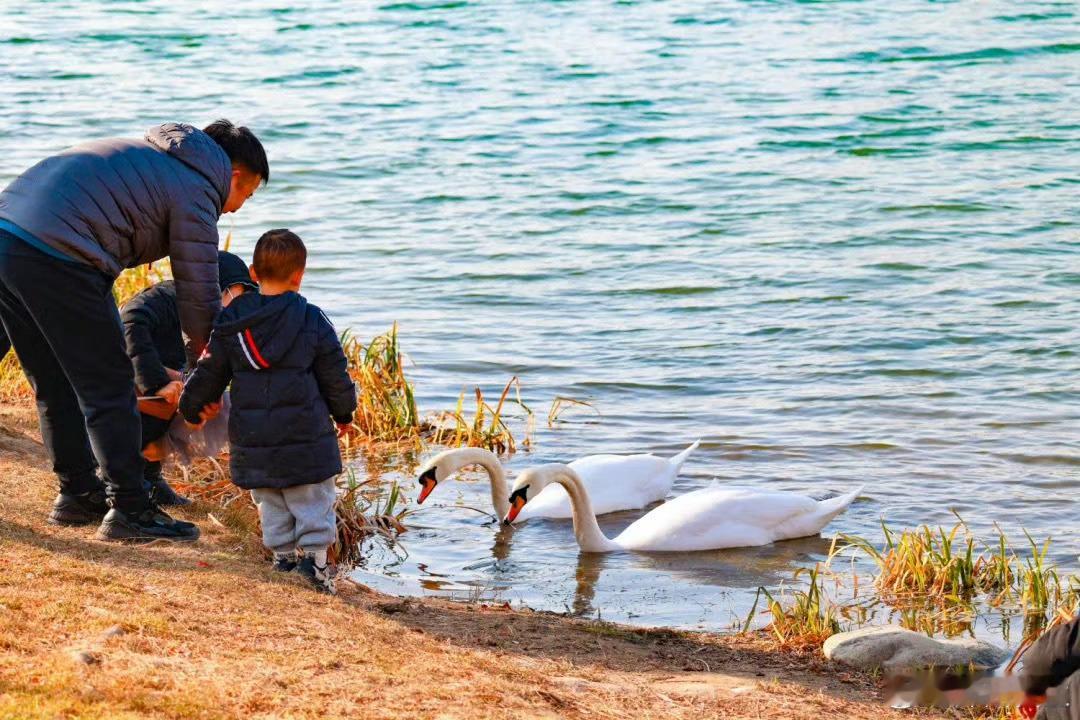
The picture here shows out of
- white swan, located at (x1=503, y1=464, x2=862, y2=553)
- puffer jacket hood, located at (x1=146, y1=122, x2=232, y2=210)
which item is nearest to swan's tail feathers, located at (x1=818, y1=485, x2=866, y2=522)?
white swan, located at (x1=503, y1=464, x2=862, y2=553)

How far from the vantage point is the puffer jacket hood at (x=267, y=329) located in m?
5.42

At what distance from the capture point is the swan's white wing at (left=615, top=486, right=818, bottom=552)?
768 cm

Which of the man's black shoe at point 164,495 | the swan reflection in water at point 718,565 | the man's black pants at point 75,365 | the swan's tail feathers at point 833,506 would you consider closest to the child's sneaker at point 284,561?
the man's black pants at point 75,365

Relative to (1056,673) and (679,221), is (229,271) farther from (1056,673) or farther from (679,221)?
(679,221)

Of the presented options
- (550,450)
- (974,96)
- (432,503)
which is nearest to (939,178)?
(974,96)

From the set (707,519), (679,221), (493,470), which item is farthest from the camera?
(679,221)

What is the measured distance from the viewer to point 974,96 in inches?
845

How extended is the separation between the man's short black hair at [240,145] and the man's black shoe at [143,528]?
140 centimetres

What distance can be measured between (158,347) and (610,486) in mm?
2887

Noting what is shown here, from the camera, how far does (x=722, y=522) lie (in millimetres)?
7715

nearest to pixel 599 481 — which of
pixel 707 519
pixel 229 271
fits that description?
pixel 707 519

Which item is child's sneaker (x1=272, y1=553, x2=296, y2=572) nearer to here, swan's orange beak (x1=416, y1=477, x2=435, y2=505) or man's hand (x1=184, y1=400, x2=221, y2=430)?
man's hand (x1=184, y1=400, x2=221, y2=430)

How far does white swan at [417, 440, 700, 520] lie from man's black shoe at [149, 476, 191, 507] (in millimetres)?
1587

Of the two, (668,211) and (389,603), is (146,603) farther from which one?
(668,211)
